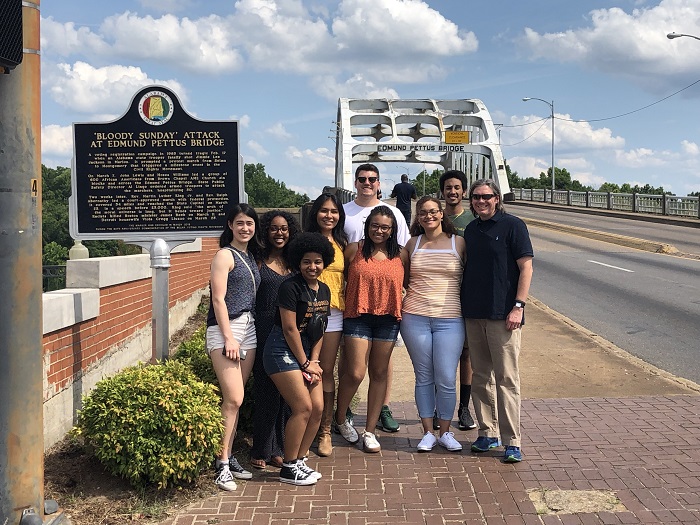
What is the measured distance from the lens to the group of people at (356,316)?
4.62 meters

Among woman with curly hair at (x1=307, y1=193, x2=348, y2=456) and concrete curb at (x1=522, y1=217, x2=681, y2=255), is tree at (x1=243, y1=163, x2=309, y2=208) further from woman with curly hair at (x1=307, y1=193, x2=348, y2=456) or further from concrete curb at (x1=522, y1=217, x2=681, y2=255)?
woman with curly hair at (x1=307, y1=193, x2=348, y2=456)

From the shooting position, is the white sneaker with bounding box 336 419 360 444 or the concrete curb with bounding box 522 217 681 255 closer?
the white sneaker with bounding box 336 419 360 444

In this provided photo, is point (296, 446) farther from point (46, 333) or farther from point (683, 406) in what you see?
point (683, 406)

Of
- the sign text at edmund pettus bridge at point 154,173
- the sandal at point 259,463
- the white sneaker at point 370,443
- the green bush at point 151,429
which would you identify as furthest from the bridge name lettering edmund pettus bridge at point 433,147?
the green bush at point 151,429

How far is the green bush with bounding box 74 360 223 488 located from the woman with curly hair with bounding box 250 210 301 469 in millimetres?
443

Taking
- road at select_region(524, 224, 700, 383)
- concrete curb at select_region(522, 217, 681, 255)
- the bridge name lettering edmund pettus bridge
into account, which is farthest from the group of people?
the bridge name lettering edmund pettus bridge

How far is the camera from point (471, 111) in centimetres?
4562

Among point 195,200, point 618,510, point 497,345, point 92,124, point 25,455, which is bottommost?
point 618,510

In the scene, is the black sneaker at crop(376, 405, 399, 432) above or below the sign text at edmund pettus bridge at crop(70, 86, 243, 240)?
below

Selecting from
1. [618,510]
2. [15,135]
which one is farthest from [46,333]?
[618,510]

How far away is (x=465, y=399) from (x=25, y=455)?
135 inches

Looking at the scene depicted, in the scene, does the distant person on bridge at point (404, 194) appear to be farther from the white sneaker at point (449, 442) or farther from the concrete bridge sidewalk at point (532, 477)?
the white sneaker at point (449, 442)

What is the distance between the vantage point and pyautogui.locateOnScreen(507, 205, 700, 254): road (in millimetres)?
22531

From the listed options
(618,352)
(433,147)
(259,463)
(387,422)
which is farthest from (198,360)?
(433,147)
